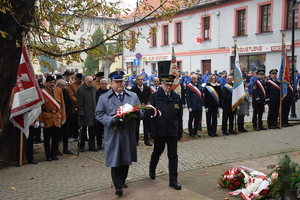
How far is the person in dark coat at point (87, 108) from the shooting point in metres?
10.0

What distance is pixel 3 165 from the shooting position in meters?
8.61

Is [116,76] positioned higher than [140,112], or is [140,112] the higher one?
[116,76]

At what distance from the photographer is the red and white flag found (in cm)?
811

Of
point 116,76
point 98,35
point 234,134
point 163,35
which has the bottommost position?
point 234,134

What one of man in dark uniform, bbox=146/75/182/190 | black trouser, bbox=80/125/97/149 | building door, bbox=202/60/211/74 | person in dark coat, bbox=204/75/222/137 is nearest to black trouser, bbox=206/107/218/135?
person in dark coat, bbox=204/75/222/137

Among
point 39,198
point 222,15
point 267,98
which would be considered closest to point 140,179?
point 39,198

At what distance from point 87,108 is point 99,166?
226 cm

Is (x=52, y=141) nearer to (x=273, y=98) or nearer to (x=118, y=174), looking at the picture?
(x=118, y=174)

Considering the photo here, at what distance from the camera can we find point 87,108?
10117 mm

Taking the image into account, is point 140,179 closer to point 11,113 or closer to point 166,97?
point 166,97

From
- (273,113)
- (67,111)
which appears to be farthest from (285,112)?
(67,111)

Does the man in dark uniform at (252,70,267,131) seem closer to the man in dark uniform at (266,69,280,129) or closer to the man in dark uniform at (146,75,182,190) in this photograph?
the man in dark uniform at (266,69,280,129)

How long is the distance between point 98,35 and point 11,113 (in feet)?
12.1

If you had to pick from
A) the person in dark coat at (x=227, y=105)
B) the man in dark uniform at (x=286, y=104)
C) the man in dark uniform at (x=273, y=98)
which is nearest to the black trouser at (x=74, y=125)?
the person in dark coat at (x=227, y=105)
